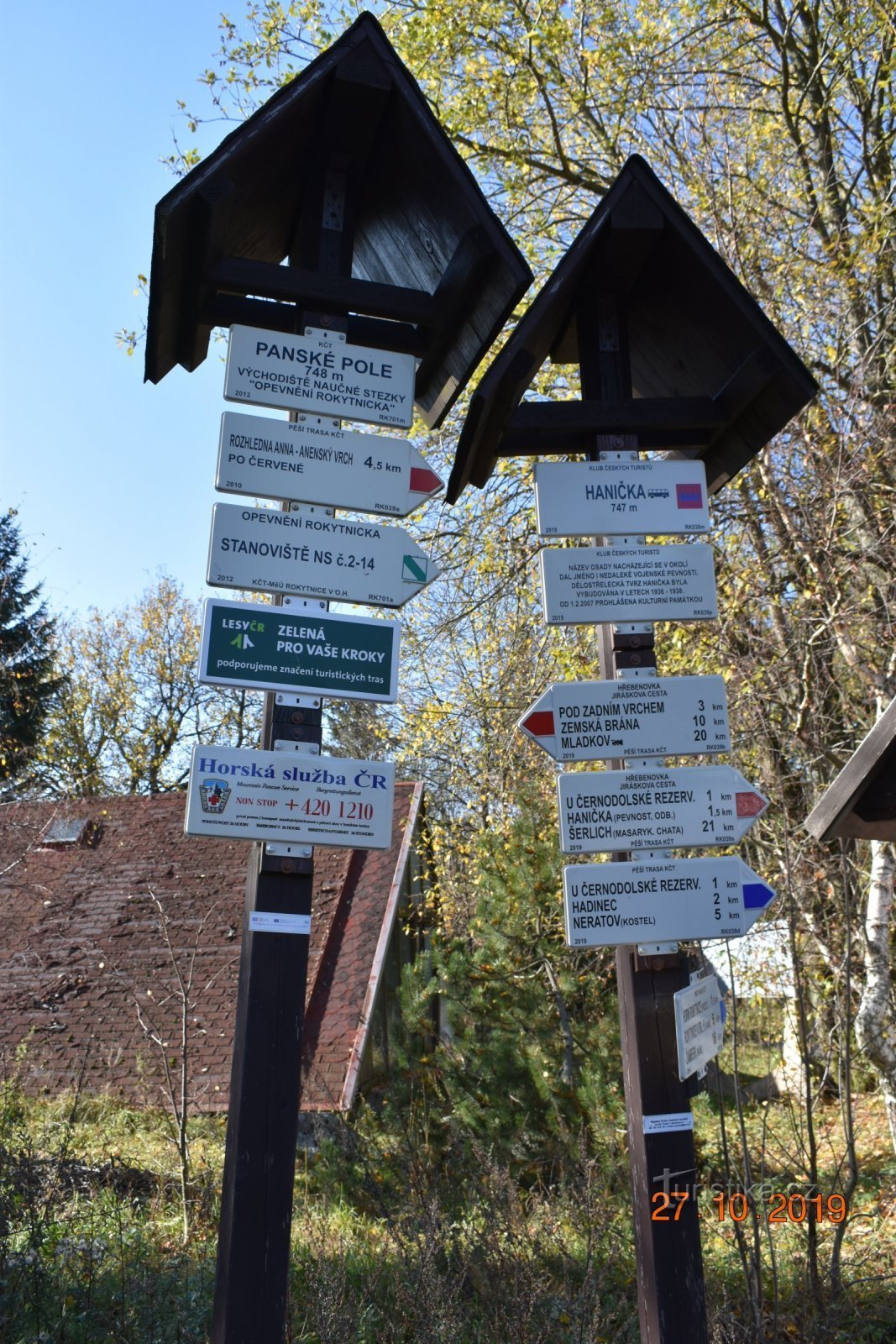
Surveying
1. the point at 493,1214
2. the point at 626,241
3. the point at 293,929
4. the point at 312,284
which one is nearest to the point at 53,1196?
the point at 493,1214

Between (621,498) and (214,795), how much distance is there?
227 centimetres

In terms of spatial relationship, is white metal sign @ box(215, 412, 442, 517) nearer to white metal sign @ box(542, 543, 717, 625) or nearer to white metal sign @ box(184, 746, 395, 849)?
white metal sign @ box(542, 543, 717, 625)

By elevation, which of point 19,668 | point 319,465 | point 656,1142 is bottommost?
point 656,1142

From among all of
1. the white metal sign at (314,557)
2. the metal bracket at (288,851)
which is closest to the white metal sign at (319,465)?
the white metal sign at (314,557)

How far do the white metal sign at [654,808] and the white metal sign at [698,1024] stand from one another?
569 mm

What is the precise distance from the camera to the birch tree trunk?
27.3 ft

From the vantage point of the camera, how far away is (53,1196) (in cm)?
525

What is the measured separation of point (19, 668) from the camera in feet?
74.9

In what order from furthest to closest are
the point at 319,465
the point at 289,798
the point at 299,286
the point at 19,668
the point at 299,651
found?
the point at 19,668
the point at 299,286
the point at 319,465
the point at 299,651
the point at 289,798

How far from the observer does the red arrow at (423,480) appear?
4438 mm

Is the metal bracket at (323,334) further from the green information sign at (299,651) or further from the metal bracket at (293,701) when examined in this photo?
the metal bracket at (293,701)

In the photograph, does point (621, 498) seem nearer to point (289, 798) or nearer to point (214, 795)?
point (289, 798)

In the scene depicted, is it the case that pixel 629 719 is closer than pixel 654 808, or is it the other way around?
pixel 654 808

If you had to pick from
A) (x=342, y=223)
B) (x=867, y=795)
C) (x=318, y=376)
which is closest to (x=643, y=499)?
(x=318, y=376)
